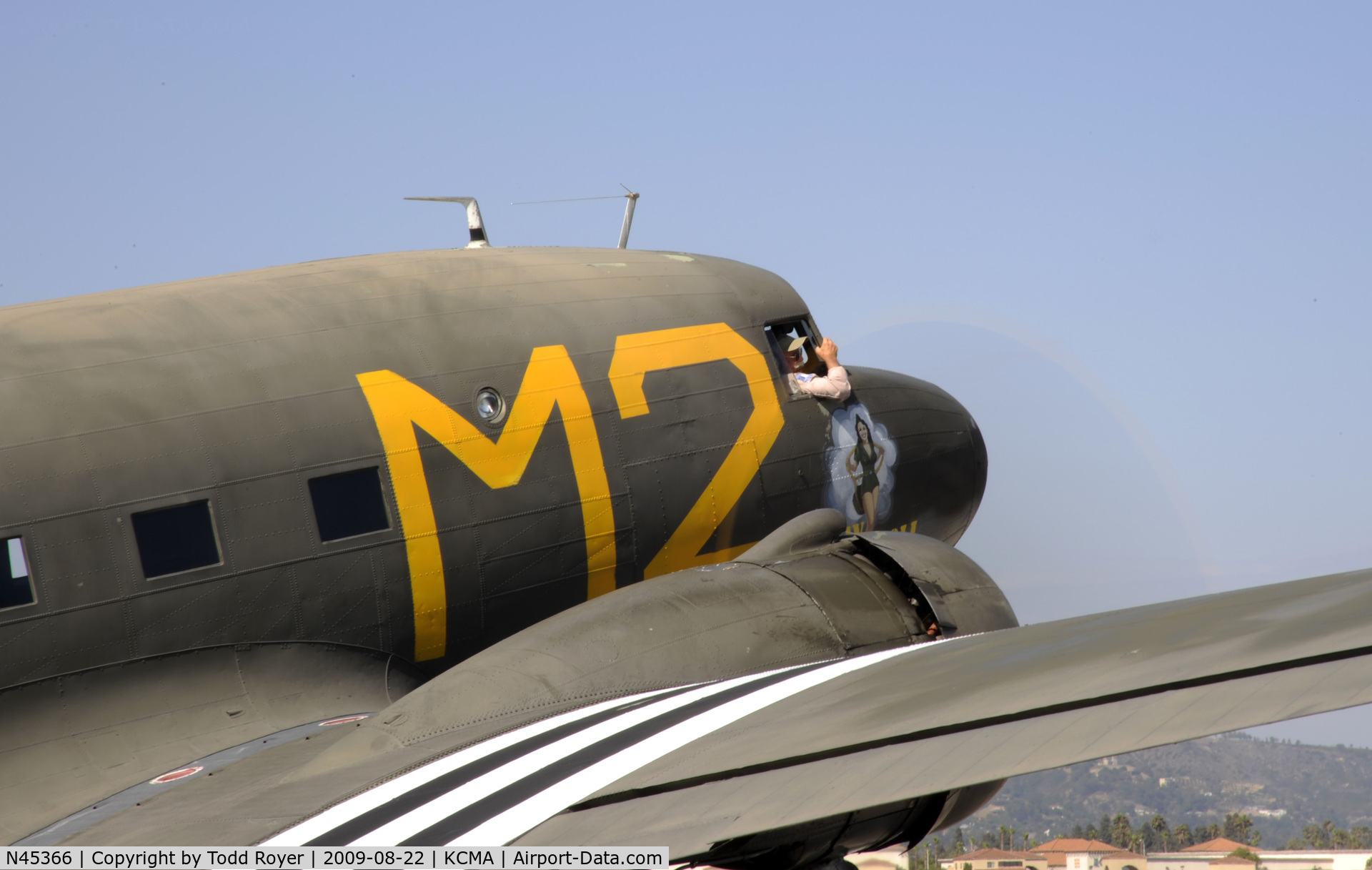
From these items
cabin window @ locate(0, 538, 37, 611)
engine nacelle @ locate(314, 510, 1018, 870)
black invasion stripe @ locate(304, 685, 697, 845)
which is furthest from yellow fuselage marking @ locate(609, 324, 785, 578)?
cabin window @ locate(0, 538, 37, 611)

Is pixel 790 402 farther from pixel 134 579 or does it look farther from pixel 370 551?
pixel 134 579

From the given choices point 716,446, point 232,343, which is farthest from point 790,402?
point 232,343

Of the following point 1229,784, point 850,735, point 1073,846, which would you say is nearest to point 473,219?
point 850,735

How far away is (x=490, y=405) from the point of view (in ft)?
36.1

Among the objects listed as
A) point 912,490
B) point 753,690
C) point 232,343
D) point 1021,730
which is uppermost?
point 232,343

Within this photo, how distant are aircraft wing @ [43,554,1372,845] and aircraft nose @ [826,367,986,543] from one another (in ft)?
19.6

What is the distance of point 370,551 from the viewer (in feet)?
33.4

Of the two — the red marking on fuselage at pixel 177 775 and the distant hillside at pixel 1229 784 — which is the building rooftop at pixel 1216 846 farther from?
the red marking on fuselage at pixel 177 775

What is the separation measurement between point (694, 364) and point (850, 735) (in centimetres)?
741

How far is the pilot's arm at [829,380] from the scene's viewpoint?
13.0 m

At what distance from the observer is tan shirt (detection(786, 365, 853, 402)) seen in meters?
13.0

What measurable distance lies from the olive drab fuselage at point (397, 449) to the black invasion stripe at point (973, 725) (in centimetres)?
543

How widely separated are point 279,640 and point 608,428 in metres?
3.45

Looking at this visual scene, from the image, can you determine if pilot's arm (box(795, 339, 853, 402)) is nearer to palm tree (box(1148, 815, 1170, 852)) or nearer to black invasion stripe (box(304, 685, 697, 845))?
black invasion stripe (box(304, 685, 697, 845))
